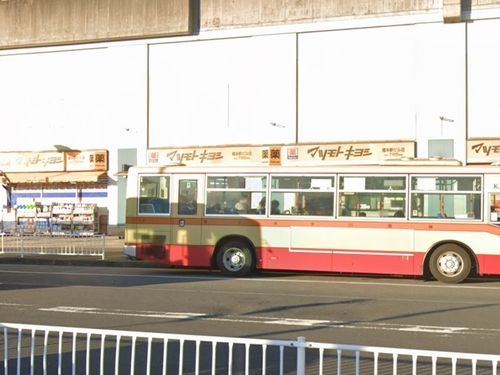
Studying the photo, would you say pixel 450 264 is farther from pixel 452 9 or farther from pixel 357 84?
pixel 452 9

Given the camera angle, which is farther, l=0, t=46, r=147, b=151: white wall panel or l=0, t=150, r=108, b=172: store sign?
l=0, t=150, r=108, b=172: store sign

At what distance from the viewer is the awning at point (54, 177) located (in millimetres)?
30328

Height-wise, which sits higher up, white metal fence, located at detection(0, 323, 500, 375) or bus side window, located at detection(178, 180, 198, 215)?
bus side window, located at detection(178, 180, 198, 215)

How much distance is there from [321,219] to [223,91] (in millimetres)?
13922

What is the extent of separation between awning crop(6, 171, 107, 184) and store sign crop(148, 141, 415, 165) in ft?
9.51

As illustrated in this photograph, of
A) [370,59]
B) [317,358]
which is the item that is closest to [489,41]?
[370,59]

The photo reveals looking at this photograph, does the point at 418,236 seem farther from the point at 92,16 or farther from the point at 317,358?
the point at 92,16

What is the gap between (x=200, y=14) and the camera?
28.6 m

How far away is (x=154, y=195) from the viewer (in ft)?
55.3

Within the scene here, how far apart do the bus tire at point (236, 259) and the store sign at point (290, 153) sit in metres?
9.39

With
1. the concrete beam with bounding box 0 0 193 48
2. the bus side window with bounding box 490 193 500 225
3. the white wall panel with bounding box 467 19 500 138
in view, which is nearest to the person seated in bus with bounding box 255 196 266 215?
the bus side window with bounding box 490 193 500 225

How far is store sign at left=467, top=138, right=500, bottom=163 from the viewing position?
24812 millimetres

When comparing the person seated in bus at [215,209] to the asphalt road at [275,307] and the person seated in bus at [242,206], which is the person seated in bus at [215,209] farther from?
the asphalt road at [275,307]

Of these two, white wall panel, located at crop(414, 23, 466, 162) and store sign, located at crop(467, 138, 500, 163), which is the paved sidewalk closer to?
white wall panel, located at crop(414, 23, 466, 162)
